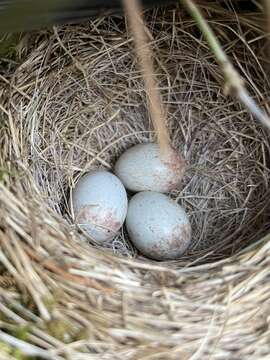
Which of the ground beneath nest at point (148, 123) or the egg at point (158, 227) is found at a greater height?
the ground beneath nest at point (148, 123)

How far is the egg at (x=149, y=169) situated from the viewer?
44.8 inches

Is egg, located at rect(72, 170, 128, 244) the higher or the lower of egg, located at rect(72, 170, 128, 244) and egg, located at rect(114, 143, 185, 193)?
the lower

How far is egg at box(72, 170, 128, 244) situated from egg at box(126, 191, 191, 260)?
27 millimetres

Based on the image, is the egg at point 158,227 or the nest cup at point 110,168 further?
the egg at point 158,227

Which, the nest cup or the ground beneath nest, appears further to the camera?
the ground beneath nest

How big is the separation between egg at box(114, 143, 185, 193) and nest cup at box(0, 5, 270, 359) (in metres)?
0.07

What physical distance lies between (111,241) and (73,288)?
0.34 metres

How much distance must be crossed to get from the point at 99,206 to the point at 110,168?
0.18 meters

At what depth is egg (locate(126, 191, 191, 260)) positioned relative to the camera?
107 centimetres

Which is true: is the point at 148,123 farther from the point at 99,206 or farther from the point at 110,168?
the point at 99,206

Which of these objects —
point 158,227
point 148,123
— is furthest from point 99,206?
point 148,123

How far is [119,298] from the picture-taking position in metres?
0.80

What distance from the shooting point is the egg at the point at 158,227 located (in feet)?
3.51

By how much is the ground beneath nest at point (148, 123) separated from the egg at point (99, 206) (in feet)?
0.10
